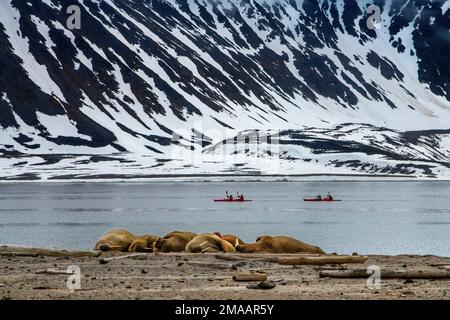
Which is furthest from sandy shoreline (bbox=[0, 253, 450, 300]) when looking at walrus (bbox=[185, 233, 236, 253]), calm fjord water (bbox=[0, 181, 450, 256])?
calm fjord water (bbox=[0, 181, 450, 256])

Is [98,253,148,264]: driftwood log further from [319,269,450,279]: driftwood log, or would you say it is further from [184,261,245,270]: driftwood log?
[319,269,450,279]: driftwood log

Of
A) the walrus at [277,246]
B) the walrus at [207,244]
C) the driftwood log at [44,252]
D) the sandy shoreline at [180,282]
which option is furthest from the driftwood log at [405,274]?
the driftwood log at [44,252]

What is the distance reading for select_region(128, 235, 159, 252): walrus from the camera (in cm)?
3606

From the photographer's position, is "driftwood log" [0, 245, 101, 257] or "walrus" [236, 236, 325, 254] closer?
"driftwood log" [0, 245, 101, 257]

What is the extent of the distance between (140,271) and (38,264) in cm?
399

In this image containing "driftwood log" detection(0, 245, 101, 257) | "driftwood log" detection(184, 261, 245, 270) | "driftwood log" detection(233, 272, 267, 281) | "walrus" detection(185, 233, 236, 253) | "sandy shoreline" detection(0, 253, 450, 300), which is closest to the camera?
"sandy shoreline" detection(0, 253, 450, 300)

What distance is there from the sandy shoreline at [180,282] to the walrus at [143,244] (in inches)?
139

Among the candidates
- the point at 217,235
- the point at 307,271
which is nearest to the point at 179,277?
the point at 307,271

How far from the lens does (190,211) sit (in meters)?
106

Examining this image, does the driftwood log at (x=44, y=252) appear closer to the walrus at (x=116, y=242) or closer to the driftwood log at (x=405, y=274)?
the walrus at (x=116, y=242)

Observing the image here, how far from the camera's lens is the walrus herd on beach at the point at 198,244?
116 ft

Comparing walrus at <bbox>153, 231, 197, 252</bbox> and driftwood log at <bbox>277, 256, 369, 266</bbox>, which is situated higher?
walrus at <bbox>153, 231, 197, 252</bbox>
